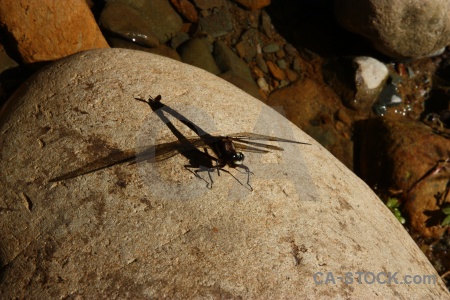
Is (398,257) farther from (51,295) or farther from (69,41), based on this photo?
(69,41)

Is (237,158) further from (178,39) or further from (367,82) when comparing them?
(367,82)

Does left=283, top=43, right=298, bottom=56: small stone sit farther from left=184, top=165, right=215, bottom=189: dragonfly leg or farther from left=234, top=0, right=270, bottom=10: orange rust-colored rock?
left=184, top=165, right=215, bottom=189: dragonfly leg

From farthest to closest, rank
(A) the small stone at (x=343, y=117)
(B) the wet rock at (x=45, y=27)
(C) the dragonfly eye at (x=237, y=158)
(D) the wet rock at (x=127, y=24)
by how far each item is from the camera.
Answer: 1. (A) the small stone at (x=343, y=117)
2. (D) the wet rock at (x=127, y=24)
3. (B) the wet rock at (x=45, y=27)
4. (C) the dragonfly eye at (x=237, y=158)

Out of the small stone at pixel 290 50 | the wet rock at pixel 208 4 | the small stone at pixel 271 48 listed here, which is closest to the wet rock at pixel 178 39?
the wet rock at pixel 208 4

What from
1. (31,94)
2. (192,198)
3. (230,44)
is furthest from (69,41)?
(192,198)

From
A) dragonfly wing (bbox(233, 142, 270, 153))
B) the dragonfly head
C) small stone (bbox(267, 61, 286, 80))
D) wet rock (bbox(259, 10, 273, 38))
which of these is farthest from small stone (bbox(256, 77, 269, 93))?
the dragonfly head

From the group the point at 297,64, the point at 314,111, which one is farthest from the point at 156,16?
the point at 314,111

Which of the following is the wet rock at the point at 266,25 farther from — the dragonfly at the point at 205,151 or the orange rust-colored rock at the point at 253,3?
the dragonfly at the point at 205,151
